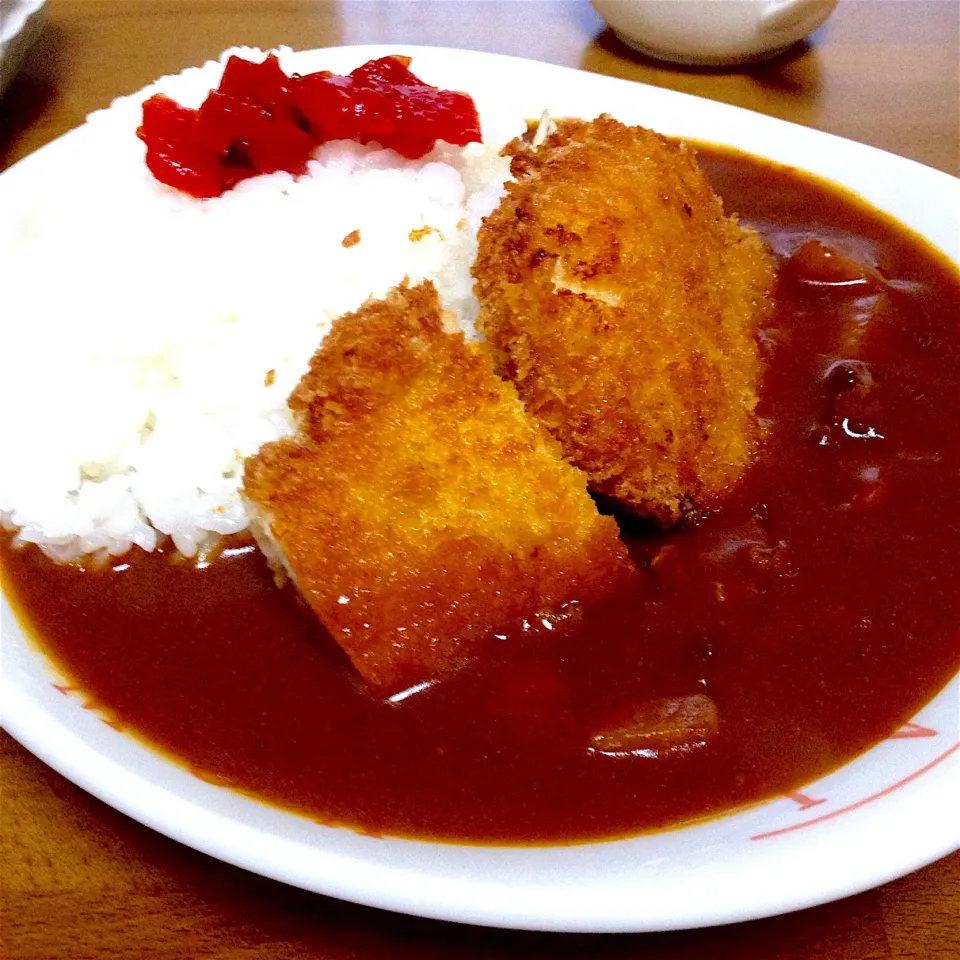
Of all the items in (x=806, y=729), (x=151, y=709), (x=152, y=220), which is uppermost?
(x=152, y=220)

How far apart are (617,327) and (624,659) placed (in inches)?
22.2

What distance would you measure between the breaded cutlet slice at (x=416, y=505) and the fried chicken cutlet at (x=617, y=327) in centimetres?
8

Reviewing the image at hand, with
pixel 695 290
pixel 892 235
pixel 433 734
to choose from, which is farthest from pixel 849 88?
pixel 433 734

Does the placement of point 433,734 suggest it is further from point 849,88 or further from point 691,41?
point 849,88

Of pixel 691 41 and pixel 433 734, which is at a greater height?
pixel 691 41

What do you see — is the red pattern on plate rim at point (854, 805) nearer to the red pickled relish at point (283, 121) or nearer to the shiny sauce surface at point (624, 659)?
the shiny sauce surface at point (624, 659)

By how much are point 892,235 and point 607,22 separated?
1513 millimetres

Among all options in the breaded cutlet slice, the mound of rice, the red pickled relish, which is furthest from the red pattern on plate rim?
the red pickled relish

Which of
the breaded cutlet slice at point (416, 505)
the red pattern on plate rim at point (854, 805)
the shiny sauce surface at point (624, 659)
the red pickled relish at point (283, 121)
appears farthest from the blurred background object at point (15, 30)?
the red pattern on plate rim at point (854, 805)

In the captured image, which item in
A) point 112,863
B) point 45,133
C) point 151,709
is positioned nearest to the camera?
point 112,863

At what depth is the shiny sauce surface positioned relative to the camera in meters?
1.27

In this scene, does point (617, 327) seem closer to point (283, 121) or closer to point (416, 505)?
point (416, 505)

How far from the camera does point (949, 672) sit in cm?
137

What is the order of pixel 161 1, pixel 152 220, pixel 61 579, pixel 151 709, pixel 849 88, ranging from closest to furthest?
pixel 151 709, pixel 61 579, pixel 152 220, pixel 849 88, pixel 161 1
